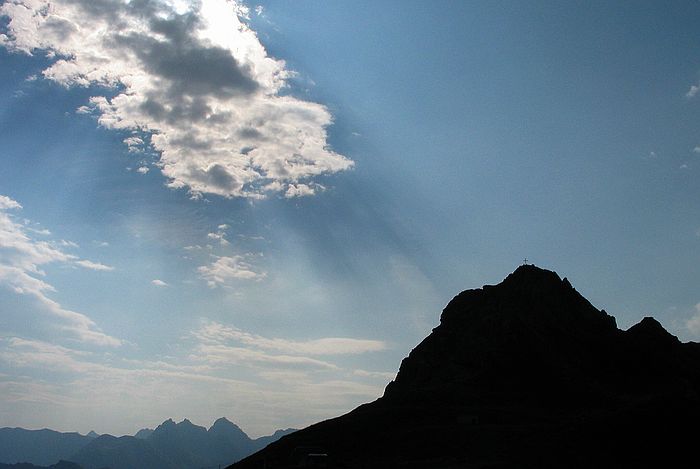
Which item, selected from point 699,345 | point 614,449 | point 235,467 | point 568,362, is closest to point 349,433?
point 235,467

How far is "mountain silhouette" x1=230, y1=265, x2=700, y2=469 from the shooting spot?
79.8 meters

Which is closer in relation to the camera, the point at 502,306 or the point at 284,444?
the point at 284,444

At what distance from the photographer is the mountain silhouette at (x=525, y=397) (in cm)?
7981

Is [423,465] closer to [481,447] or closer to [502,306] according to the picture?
[481,447]

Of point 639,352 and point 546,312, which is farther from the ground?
point 546,312

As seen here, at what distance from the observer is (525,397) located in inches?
4872

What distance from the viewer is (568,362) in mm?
136000

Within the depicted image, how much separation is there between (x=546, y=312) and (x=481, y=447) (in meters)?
72.2

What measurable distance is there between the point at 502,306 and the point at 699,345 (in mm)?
55008

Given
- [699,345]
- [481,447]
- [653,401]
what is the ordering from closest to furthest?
[481,447] < [653,401] < [699,345]

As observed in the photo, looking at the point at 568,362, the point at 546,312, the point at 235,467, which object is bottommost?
the point at 235,467

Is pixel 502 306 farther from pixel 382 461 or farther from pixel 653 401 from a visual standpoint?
pixel 382 461

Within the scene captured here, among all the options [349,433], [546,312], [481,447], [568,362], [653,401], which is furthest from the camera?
[546,312]

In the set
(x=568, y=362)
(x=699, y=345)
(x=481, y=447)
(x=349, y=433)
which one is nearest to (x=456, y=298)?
(x=568, y=362)
